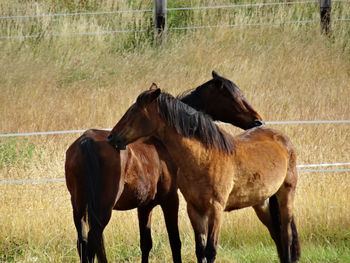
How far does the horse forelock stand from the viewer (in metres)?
4.65

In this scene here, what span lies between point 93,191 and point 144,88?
6952 mm

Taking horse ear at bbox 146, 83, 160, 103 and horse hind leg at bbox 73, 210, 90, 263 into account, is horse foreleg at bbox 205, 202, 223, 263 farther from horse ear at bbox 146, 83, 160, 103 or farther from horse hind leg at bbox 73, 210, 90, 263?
horse hind leg at bbox 73, 210, 90, 263

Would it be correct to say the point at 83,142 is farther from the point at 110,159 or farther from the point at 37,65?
the point at 37,65

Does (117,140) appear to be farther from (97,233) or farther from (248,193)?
(248,193)

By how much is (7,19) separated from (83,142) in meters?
9.73

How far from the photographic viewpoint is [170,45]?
535 inches

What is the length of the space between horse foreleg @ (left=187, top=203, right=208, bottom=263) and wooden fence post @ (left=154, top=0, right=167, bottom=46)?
798 cm

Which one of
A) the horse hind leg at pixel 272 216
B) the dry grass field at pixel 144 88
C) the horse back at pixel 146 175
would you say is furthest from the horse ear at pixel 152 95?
the dry grass field at pixel 144 88

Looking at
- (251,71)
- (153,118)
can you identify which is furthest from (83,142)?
(251,71)

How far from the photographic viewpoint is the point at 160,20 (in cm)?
1268

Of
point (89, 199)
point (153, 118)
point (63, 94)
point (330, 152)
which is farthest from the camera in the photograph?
point (63, 94)

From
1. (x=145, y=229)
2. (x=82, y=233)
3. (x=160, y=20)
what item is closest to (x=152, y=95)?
(x=82, y=233)

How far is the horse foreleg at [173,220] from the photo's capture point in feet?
18.7

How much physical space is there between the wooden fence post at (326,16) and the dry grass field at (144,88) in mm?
182
